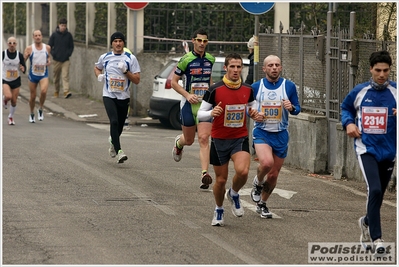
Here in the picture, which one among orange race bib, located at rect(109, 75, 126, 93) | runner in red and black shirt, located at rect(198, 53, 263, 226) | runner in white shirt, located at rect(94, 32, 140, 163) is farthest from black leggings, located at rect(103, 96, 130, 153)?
runner in red and black shirt, located at rect(198, 53, 263, 226)

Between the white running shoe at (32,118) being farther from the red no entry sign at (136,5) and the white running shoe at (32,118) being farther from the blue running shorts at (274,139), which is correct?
the blue running shorts at (274,139)

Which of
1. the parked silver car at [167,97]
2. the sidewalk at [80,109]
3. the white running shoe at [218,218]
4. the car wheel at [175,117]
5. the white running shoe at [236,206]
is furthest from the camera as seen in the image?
the sidewalk at [80,109]

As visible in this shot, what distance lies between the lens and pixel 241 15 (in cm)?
2575

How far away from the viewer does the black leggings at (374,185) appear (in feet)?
27.8

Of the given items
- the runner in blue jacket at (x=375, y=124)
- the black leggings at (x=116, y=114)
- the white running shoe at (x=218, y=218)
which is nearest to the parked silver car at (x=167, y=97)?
the black leggings at (x=116, y=114)

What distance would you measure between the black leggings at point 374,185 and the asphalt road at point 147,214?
25.4 inches

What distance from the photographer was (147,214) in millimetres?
10422

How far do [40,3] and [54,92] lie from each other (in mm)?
8354

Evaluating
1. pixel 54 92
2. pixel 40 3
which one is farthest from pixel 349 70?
pixel 40 3

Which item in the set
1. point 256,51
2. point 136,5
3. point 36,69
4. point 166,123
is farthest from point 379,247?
point 136,5

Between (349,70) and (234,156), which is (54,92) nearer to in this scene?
(349,70)

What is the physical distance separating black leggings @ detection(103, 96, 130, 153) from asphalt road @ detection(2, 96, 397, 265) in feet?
1.44

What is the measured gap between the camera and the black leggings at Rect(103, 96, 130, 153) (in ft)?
48.3

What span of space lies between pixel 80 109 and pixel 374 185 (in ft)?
58.7
